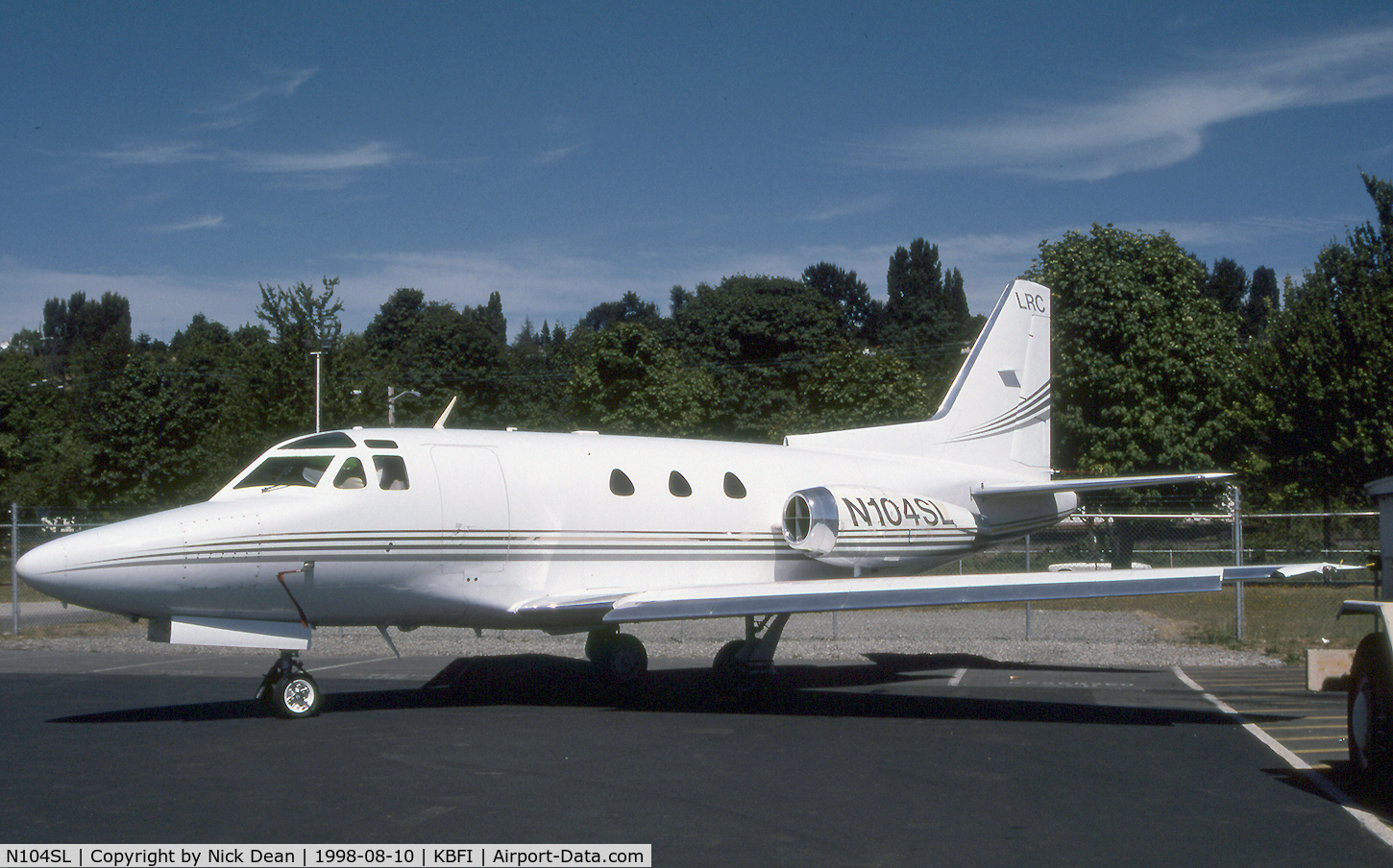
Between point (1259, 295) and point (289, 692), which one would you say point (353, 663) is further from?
point (1259, 295)

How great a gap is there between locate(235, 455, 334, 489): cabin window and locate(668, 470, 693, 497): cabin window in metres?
4.31

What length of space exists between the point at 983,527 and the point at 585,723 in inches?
310

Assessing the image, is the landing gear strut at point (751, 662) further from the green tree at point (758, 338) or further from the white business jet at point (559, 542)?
the green tree at point (758, 338)

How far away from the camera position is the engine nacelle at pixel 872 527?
15797 mm

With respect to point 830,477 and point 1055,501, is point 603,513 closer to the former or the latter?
point 830,477

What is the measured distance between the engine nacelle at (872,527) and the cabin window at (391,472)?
17.5 feet

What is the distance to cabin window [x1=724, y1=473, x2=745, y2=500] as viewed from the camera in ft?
51.1

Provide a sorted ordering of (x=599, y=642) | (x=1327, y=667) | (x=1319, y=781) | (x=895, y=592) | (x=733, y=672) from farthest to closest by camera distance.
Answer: (x=599, y=642) < (x=733, y=672) < (x=895, y=592) < (x=1327, y=667) < (x=1319, y=781)

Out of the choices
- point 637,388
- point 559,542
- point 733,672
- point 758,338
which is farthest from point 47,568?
point 758,338

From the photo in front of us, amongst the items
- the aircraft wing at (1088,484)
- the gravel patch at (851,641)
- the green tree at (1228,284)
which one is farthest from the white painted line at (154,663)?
the green tree at (1228,284)

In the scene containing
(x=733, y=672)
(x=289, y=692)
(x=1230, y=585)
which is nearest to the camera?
(x=289, y=692)

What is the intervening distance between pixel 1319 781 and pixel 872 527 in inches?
304

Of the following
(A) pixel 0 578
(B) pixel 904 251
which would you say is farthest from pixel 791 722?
(B) pixel 904 251

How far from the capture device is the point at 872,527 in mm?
16219
